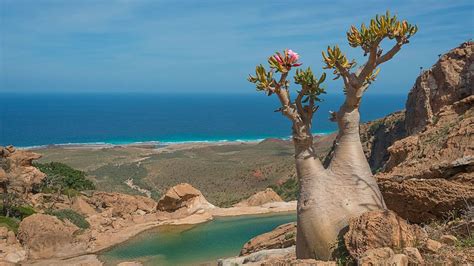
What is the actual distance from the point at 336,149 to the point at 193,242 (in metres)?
12.1

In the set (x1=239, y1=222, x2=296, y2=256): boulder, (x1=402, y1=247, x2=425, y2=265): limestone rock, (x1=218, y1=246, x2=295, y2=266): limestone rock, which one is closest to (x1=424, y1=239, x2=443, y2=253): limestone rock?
(x1=402, y1=247, x2=425, y2=265): limestone rock

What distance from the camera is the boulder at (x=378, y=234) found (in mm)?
4785

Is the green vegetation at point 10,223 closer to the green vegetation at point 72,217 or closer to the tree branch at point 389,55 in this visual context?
the green vegetation at point 72,217

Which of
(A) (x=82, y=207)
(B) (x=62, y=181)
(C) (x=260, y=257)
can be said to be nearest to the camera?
(C) (x=260, y=257)

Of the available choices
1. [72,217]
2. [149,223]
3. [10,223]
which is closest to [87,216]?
[72,217]

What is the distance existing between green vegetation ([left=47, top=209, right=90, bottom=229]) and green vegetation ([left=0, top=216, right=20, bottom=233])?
161 cm

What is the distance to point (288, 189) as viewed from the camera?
3466cm

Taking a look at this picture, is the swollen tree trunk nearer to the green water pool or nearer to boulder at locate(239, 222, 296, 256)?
boulder at locate(239, 222, 296, 256)

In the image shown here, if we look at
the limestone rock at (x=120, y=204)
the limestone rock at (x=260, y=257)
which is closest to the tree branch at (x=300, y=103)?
the limestone rock at (x=260, y=257)

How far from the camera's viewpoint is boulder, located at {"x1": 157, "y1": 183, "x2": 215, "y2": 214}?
22578 millimetres

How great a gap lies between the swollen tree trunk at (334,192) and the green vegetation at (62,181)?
2065 cm

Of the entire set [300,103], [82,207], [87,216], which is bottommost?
[87,216]

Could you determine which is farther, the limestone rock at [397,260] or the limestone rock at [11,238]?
the limestone rock at [11,238]

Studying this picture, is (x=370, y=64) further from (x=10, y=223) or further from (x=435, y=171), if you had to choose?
(x=10, y=223)
